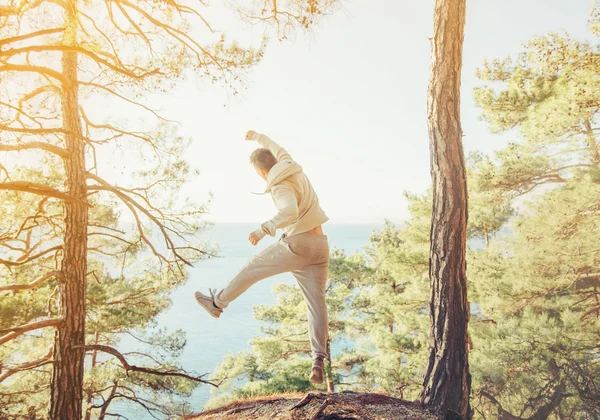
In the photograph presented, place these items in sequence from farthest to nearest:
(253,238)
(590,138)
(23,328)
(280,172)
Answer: (590,138)
(23,328)
(280,172)
(253,238)

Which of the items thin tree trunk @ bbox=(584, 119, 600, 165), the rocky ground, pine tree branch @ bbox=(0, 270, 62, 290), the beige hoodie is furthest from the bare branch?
thin tree trunk @ bbox=(584, 119, 600, 165)

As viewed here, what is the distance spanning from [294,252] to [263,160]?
0.61m

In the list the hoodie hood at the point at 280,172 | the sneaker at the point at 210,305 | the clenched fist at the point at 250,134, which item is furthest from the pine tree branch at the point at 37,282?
the hoodie hood at the point at 280,172

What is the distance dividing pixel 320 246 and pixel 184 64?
264cm

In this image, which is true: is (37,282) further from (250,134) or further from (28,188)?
(250,134)

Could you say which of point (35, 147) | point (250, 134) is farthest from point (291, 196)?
point (35, 147)

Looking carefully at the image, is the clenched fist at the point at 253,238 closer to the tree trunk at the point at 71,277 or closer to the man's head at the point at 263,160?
the man's head at the point at 263,160

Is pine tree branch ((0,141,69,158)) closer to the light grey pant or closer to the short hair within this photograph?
the short hair

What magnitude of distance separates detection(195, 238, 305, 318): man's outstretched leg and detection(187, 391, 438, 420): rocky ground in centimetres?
79

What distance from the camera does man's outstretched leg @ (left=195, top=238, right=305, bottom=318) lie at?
7.76 feet

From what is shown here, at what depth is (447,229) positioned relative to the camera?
2713 mm

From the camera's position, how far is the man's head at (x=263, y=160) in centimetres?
245

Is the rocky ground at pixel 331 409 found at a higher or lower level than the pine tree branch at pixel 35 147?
lower

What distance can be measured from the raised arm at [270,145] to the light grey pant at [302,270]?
504mm
